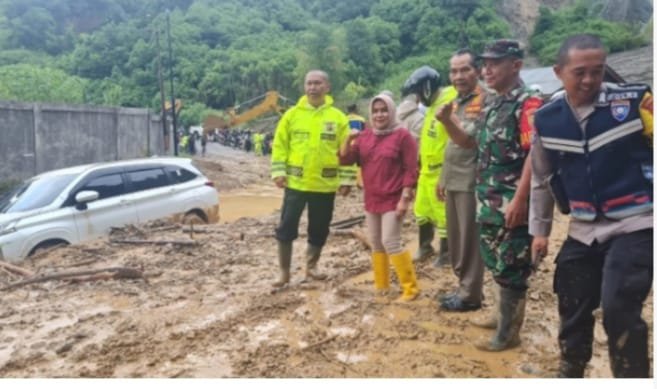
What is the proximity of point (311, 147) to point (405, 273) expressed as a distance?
108 centimetres

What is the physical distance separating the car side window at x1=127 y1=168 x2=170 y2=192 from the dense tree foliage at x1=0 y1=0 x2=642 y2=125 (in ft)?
19.7

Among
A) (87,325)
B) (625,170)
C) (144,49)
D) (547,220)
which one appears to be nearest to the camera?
(625,170)

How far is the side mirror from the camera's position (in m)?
Answer: 6.53

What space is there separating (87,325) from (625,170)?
322 cm

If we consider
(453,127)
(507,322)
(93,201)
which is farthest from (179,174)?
(507,322)

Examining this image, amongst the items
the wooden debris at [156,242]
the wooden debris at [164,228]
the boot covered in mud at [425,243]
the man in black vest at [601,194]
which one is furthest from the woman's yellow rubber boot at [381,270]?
the wooden debris at [164,228]

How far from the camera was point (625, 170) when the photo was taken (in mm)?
2223

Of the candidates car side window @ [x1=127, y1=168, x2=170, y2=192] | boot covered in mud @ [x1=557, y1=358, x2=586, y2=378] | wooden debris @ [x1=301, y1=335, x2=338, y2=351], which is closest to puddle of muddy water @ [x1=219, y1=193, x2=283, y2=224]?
car side window @ [x1=127, y1=168, x2=170, y2=192]

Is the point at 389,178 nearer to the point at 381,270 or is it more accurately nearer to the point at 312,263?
the point at 381,270

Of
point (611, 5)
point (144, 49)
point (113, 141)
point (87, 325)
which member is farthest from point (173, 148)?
point (87, 325)

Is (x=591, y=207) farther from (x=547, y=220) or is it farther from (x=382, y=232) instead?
(x=382, y=232)

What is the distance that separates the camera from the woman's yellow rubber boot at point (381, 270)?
4.11 m

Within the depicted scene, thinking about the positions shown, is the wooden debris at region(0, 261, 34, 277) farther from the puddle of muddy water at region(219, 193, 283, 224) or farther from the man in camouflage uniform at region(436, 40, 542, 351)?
the puddle of muddy water at region(219, 193, 283, 224)

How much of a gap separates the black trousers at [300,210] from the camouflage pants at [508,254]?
1.56m
